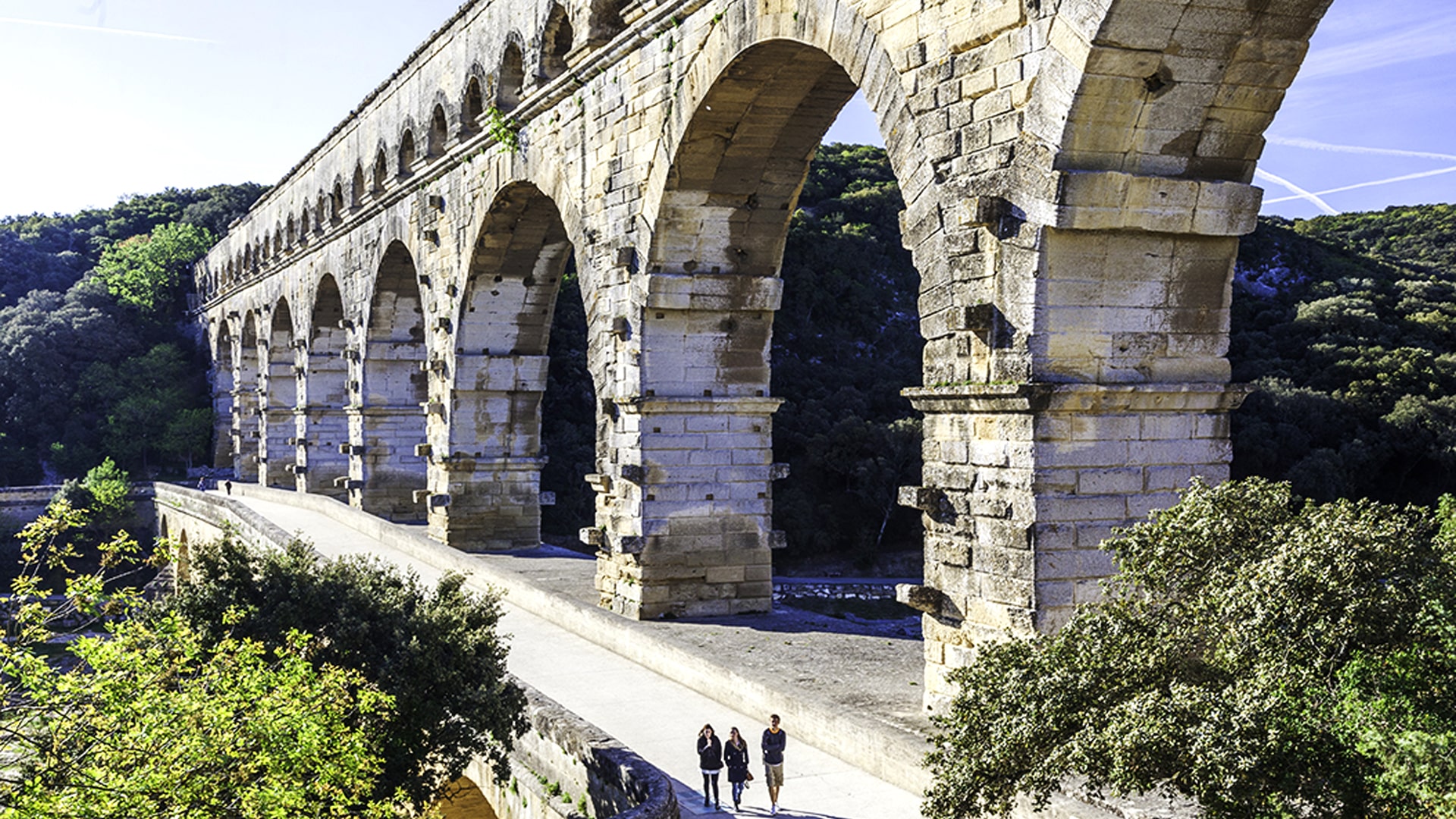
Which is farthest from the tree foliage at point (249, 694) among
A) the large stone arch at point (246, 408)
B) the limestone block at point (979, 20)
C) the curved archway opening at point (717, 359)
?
the large stone arch at point (246, 408)

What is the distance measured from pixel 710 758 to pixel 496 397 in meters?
11.1

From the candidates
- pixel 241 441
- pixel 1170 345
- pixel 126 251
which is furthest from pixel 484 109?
pixel 126 251

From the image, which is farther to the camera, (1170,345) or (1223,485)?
(1170,345)

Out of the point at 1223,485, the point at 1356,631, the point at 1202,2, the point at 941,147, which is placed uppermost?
the point at 1202,2

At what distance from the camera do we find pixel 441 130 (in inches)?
737

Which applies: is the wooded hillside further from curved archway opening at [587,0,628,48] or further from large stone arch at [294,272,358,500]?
curved archway opening at [587,0,628,48]

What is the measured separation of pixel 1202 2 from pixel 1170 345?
6.10ft

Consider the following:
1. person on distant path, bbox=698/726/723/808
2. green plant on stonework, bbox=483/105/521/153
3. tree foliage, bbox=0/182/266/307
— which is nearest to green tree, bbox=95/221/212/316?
tree foliage, bbox=0/182/266/307

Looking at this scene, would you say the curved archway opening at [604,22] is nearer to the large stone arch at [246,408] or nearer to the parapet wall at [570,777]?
the parapet wall at [570,777]

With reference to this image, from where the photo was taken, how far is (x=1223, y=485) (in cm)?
499

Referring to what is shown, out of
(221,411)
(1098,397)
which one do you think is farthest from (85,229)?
(1098,397)

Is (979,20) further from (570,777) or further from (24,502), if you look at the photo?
(24,502)

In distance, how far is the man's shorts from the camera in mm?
7301

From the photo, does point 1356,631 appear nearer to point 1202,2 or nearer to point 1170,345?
point 1170,345
